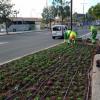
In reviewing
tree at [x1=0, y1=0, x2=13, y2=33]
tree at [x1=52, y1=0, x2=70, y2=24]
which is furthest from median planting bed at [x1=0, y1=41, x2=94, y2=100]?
tree at [x1=52, y1=0, x2=70, y2=24]

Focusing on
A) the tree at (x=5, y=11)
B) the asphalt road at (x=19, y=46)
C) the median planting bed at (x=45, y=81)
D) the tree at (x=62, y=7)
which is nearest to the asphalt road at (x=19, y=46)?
the asphalt road at (x=19, y=46)

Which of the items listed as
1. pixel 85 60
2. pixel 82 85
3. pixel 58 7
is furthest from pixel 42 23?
pixel 82 85

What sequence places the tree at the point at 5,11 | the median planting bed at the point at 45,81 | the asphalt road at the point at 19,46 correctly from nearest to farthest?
1. the median planting bed at the point at 45,81
2. the asphalt road at the point at 19,46
3. the tree at the point at 5,11

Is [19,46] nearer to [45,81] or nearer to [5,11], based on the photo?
[45,81]

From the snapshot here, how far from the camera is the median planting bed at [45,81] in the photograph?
29.7 feet

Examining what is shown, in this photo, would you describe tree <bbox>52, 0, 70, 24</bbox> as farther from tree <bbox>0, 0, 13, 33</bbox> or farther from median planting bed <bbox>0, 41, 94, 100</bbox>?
median planting bed <bbox>0, 41, 94, 100</bbox>

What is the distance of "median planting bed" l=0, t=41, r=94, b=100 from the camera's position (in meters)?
9.04

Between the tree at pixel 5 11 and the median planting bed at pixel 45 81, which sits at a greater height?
the tree at pixel 5 11

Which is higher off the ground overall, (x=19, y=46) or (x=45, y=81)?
(x=45, y=81)

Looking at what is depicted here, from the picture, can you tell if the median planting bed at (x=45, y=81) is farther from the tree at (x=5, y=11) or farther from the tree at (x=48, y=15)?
the tree at (x=48, y=15)

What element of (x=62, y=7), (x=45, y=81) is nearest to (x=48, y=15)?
(x=62, y=7)

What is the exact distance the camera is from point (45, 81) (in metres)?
10.9

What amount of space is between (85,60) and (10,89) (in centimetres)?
701

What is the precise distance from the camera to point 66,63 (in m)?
15.2
